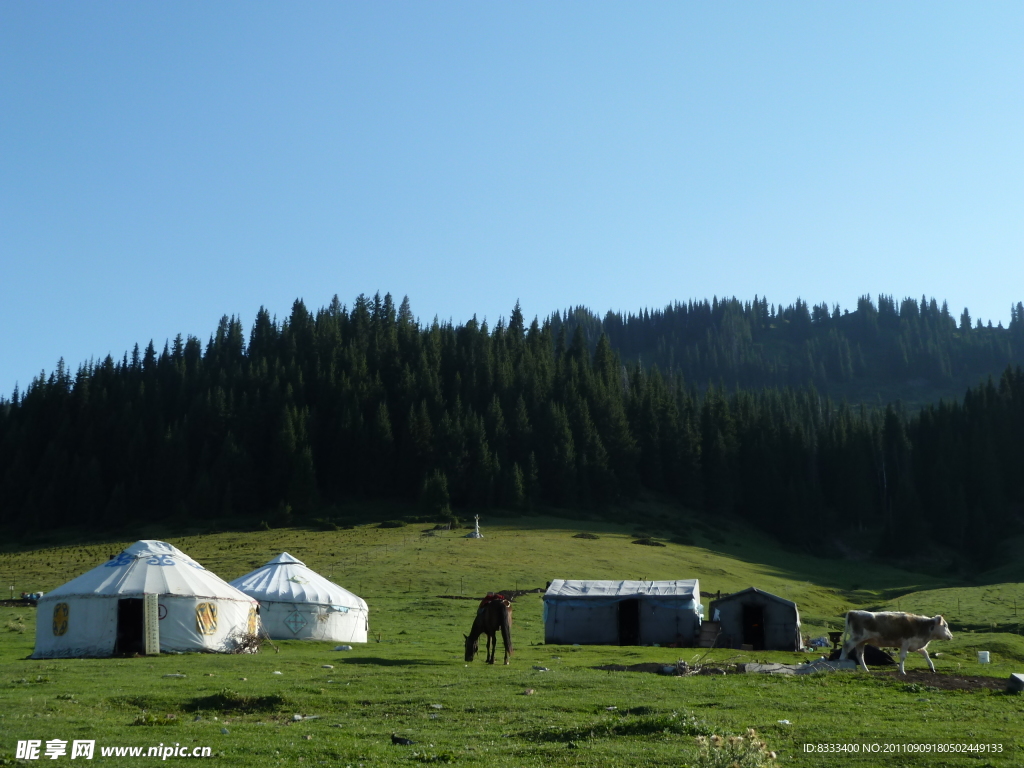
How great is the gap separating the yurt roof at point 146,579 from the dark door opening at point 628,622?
49.9ft

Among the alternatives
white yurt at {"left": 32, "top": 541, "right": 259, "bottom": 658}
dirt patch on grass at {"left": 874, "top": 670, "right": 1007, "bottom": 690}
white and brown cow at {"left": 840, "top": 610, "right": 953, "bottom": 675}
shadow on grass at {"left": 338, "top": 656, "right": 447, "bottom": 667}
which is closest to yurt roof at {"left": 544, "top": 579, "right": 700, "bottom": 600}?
shadow on grass at {"left": 338, "top": 656, "right": 447, "bottom": 667}

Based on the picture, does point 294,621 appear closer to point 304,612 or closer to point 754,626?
point 304,612

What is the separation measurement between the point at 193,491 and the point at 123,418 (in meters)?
21.7

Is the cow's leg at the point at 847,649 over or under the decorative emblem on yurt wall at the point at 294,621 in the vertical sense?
over

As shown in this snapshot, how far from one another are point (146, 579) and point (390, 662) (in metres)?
11.1

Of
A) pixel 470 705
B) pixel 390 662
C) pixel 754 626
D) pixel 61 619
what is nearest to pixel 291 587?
pixel 61 619

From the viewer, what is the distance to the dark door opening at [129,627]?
31375 millimetres

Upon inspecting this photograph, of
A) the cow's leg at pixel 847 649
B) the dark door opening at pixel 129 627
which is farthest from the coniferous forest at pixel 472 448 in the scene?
the cow's leg at pixel 847 649

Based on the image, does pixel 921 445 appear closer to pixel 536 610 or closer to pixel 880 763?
pixel 536 610

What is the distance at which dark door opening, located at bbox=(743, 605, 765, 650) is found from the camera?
37406 mm

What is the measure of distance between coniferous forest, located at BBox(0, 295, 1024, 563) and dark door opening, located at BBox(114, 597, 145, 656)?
6674cm

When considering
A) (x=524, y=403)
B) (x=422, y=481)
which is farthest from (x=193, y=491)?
(x=524, y=403)

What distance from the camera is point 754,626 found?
37.7 meters

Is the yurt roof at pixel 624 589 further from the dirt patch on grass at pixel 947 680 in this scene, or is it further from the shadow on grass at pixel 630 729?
the shadow on grass at pixel 630 729
